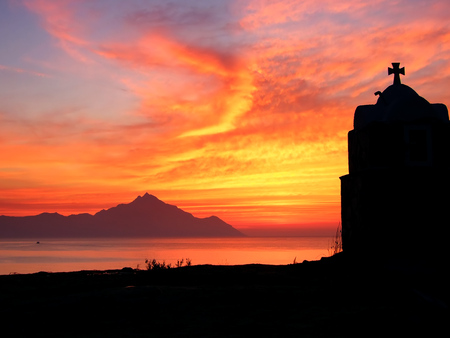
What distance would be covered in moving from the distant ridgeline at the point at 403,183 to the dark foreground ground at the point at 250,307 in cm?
127

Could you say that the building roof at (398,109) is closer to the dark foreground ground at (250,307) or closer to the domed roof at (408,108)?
the domed roof at (408,108)

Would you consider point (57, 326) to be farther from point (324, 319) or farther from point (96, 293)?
point (324, 319)

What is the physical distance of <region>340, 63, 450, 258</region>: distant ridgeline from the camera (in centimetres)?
1552

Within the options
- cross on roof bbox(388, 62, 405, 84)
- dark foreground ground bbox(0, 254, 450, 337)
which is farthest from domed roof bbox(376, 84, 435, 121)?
dark foreground ground bbox(0, 254, 450, 337)

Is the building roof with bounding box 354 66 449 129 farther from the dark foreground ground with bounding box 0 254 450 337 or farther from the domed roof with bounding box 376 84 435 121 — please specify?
the dark foreground ground with bounding box 0 254 450 337

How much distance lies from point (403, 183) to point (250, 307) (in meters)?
7.50

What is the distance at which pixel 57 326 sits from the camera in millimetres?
9867

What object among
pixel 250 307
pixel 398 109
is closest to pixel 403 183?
pixel 398 109

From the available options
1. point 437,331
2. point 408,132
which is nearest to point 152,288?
point 437,331

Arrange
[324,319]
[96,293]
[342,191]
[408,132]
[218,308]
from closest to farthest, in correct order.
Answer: [324,319] < [218,308] < [96,293] < [408,132] < [342,191]

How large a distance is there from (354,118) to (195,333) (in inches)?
471

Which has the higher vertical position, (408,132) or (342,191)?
(408,132)

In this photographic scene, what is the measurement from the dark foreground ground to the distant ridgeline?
127cm

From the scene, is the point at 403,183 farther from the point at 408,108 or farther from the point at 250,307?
the point at 250,307
